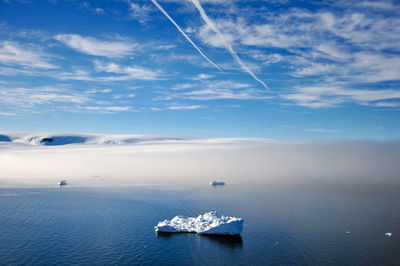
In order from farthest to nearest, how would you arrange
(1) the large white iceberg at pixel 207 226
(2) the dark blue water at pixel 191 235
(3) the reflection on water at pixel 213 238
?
(1) the large white iceberg at pixel 207 226 < (3) the reflection on water at pixel 213 238 < (2) the dark blue water at pixel 191 235

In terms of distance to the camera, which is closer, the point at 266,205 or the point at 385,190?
the point at 266,205

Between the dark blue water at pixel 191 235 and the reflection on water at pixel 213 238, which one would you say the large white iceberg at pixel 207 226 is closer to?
the reflection on water at pixel 213 238

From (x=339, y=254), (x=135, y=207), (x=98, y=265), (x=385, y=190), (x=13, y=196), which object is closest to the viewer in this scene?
(x=98, y=265)

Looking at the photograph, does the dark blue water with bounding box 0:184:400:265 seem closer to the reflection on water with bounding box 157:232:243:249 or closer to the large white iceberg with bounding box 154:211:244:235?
the reflection on water with bounding box 157:232:243:249

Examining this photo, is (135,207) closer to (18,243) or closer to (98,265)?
(18,243)

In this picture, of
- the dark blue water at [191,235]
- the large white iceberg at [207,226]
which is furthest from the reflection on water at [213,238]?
the large white iceberg at [207,226]

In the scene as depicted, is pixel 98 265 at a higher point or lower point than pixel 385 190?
lower

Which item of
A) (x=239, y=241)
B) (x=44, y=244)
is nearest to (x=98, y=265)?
(x=44, y=244)

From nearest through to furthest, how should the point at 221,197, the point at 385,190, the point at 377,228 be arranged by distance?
the point at 377,228, the point at 221,197, the point at 385,190
